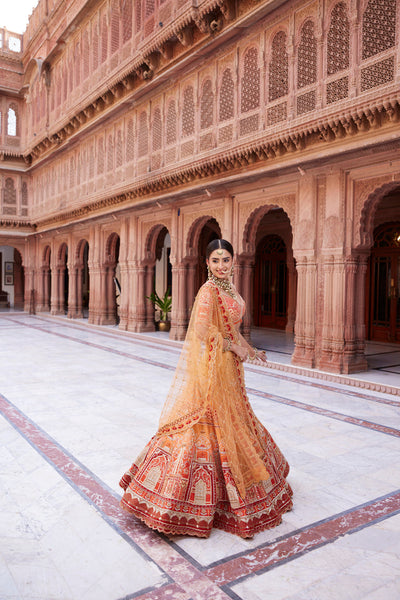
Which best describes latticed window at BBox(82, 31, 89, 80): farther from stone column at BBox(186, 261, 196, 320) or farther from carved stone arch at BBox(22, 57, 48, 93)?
stone column at BBox(186, 261, 196, 320)

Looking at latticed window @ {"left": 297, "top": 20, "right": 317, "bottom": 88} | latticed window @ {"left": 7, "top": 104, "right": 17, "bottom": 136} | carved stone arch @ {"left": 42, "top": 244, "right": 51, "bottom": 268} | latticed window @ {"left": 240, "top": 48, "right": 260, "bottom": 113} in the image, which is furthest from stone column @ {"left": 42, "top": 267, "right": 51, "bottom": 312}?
latticed window @ {"left": 297, "top": 20, "right": 317, "bottom": 88}

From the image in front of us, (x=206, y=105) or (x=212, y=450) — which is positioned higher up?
(x=206, y=105)

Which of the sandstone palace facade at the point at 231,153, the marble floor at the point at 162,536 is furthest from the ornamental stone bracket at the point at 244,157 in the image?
the marble floor at the point at 162,536

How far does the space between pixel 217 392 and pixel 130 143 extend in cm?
1029

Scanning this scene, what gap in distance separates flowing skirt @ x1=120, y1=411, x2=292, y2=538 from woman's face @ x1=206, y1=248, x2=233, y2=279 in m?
0.79

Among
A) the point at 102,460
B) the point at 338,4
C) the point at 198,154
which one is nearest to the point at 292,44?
the point at 338,4

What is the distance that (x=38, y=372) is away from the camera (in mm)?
7094

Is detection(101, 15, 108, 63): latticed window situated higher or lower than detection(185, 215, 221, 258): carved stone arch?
higher

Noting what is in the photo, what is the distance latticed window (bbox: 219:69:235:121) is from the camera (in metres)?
8.58

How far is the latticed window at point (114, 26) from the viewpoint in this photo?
1184 cm

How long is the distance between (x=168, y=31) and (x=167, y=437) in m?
8.90

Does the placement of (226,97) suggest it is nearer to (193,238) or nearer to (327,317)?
(193,238)

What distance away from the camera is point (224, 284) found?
2.84 m

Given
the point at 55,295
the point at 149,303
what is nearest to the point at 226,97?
the point at 149,303
